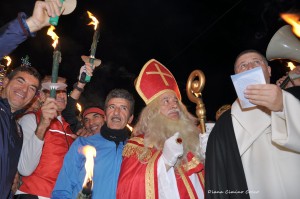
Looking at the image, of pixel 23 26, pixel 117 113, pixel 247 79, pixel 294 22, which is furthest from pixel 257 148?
pixel 23 26

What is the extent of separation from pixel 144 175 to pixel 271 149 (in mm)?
1488

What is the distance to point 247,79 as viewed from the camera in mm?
2328

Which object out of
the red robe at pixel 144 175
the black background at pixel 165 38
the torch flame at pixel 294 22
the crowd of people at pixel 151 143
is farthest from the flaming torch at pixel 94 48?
the black background at pixel 165 38

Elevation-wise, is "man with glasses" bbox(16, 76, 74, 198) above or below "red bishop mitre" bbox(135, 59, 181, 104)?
below

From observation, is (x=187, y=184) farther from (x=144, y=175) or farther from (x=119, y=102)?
(x=119, y=102)

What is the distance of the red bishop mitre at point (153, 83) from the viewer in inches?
175

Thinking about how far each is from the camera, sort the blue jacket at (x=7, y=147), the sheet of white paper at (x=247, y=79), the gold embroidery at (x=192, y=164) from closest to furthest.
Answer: the sheet of white paper at (x=247, y=79)
the blue jacket at (x=7, y=147)
the gold embroidery at (x=192, y=164)

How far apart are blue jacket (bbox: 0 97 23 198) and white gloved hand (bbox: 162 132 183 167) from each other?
1652 millimetres

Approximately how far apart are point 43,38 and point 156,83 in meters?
8.76

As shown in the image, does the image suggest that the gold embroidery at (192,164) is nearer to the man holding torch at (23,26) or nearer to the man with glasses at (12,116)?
the man with glasses at (12,116)

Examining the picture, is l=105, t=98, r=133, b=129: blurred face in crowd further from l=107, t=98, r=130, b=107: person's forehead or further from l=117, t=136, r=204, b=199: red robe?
l=117, t=136, r=204, b=199: red robe

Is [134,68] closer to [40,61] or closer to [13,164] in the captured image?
[40,61]

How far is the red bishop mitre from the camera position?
4436mm

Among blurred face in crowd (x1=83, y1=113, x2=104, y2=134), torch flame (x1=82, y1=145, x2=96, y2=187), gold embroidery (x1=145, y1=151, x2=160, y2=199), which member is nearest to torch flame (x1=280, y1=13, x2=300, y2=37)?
gold embroidery (x1=145, y1=151, x2=160, y2=199)
